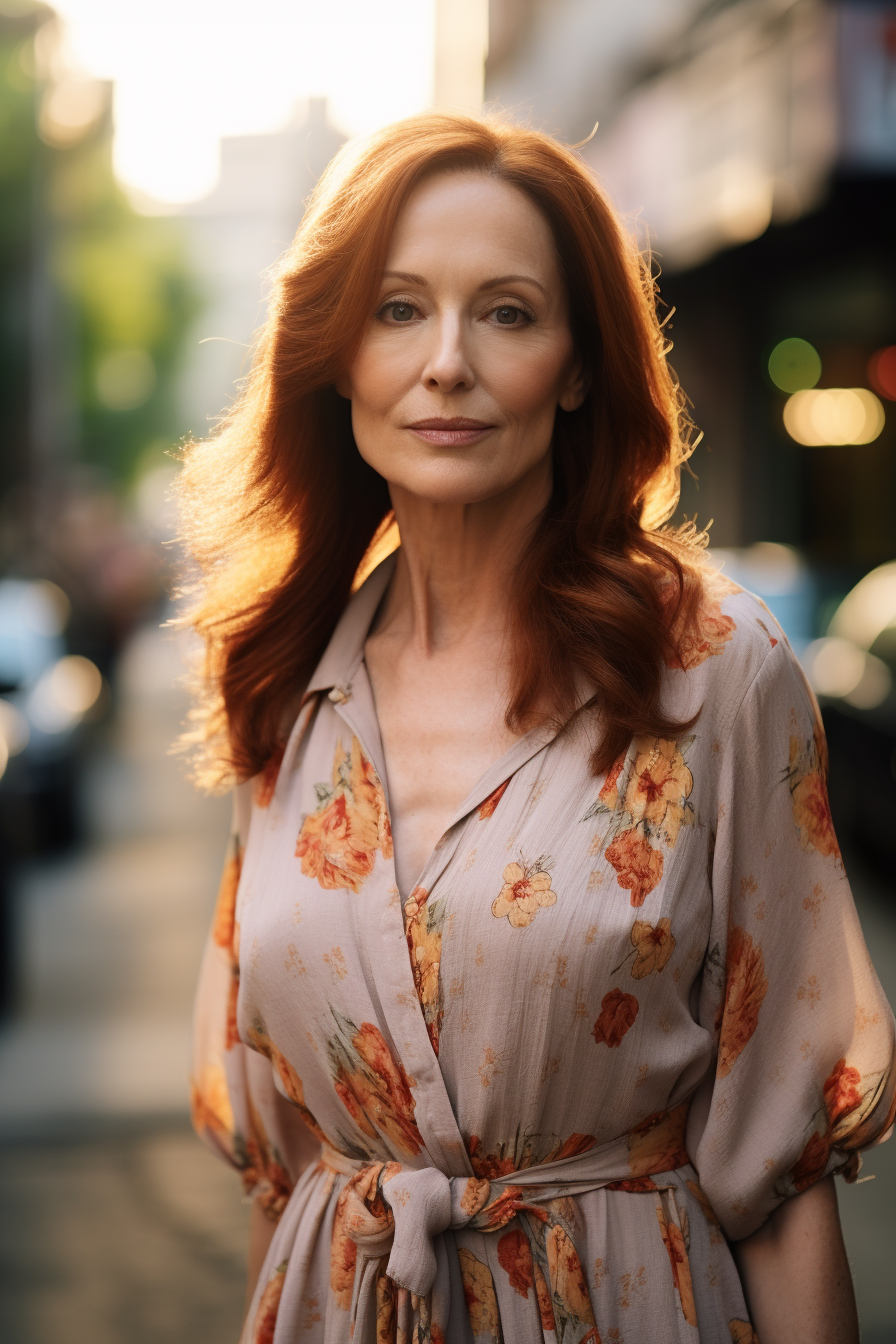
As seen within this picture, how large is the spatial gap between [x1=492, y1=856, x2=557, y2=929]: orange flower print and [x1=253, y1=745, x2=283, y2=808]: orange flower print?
518 millimetres

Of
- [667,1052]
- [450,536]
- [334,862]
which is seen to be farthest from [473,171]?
[667,1052]

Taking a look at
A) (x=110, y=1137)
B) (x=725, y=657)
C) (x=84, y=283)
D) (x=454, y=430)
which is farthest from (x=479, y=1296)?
(x=84, y=283)

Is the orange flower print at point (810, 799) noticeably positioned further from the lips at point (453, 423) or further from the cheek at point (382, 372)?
the cheek at point (382, 372)

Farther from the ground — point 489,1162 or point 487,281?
point 487,281

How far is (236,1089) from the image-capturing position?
235 cm

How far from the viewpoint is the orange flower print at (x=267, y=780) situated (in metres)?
2.28

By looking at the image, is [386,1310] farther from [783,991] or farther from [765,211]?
[765,211]

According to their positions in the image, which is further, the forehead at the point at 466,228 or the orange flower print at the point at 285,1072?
the orange flower print at the point at 285,1072

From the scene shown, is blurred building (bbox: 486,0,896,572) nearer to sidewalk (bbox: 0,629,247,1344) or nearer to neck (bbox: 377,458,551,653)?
sidewalk (bbox: 0,629,247,1344)

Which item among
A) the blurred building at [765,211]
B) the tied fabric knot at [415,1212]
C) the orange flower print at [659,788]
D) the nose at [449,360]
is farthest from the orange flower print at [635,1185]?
the blurred building at [765,211]

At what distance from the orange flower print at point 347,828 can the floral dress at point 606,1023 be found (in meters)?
Answer: 0.01

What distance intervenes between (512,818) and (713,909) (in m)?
0.28

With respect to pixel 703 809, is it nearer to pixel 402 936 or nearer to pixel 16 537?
pixel 402 936

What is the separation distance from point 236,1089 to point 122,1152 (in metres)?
3.66
